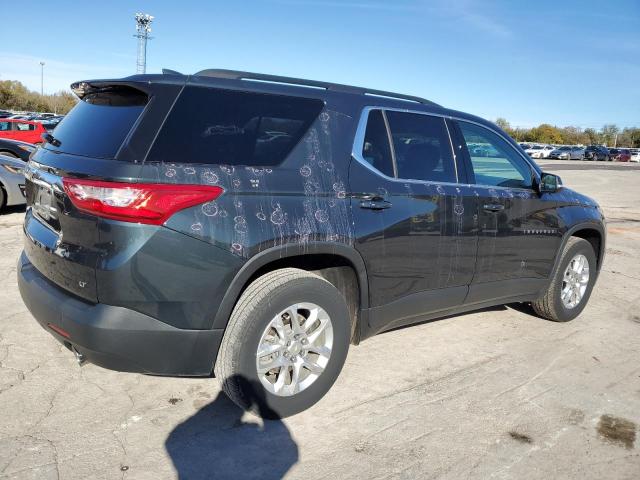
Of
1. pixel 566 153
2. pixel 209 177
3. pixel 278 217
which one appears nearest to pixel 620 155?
pixel 566 153

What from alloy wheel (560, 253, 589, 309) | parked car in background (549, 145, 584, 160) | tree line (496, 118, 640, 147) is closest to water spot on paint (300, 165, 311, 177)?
alloy wheel (560, 253, 589, 309)

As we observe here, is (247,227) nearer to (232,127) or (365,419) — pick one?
(232,127)

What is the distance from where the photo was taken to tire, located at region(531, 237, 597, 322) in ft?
16.3

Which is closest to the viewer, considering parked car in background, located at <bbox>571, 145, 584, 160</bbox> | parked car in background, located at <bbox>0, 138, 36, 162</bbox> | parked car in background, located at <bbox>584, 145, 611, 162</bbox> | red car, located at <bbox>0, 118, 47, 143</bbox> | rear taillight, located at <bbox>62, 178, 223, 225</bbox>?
rear taillight, located at <bbox>62, 178, 223, 225</bbox>

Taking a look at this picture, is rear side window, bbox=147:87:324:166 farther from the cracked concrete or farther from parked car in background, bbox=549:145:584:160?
parked car in background, bbox=549:145:584:160

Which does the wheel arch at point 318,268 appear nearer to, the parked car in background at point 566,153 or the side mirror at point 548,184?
the side mirror at point 548,184

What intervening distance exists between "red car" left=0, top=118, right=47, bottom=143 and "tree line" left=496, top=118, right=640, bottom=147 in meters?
93.1

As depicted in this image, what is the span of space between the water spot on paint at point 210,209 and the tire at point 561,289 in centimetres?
335

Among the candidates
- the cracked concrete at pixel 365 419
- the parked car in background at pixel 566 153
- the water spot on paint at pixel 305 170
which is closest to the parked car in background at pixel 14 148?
the cracked concrete at pixel 365 419

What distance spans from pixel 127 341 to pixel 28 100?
95.5 m

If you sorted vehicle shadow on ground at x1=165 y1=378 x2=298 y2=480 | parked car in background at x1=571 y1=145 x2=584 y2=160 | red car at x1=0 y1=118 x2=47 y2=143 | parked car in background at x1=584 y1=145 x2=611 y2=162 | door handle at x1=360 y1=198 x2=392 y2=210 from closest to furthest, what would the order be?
vehicle shadow on ground at x1=165 y1=378 x2=298 y2=480 → door handle at x1=360 y1=198 x2=392 y2=210 → red car at x1=0 y1=118 x2=47 y2=143 → parked car in background at x1=571 y1=145 x2=584 y2=160 → parked car in background at x1=584 y1=145 x2=611 y2=162

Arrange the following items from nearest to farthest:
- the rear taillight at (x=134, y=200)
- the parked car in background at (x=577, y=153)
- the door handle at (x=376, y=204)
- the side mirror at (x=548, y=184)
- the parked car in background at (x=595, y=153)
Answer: the rear taillight at (x=134, y=200)
the door handle at (x=376, y=204)
the side mirror at (x=548, y=184)
the parked car in background at (x=577, y=153)
the parked car in background at (x=595, y=153)

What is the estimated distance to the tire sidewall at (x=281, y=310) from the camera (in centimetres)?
287

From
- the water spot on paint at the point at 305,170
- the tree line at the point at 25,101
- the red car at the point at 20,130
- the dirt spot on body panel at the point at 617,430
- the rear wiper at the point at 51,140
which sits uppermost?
the tree line at the point at 25,101
